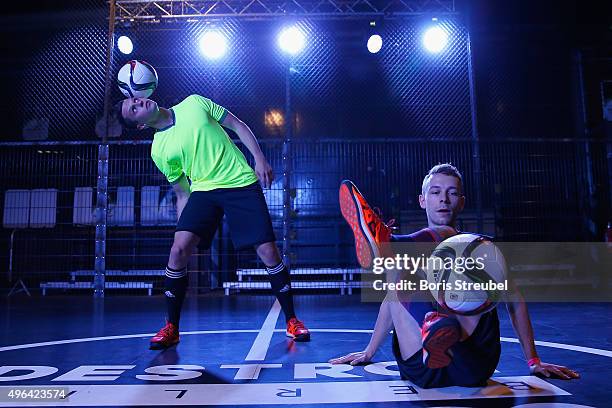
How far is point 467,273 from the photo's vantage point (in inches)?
58.2

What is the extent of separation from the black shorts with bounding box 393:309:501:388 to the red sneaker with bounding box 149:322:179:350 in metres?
1.54

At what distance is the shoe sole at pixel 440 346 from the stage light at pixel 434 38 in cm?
678

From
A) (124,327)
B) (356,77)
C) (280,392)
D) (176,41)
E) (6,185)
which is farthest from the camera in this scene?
(356,77)

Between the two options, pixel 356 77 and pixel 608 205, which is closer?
pixel 608 205

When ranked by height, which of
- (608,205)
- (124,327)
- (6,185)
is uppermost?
(6,185)

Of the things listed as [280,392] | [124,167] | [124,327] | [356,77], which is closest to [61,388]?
[280,392]

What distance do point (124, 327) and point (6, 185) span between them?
497 cm

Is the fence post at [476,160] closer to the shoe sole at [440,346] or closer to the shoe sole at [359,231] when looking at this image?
the shoe sole at [359,231]

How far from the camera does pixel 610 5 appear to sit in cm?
817

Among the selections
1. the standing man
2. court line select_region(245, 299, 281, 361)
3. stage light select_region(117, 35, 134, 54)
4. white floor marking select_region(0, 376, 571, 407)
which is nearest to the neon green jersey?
the standing man

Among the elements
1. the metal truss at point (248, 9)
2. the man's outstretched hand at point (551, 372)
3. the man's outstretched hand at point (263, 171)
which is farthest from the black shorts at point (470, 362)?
the metal truss at point (248, 9)

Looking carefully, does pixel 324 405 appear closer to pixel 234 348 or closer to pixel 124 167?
pixel 234 348

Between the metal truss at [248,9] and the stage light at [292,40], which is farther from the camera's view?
the stage light at [292,40]

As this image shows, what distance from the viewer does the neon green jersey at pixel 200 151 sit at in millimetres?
2902
